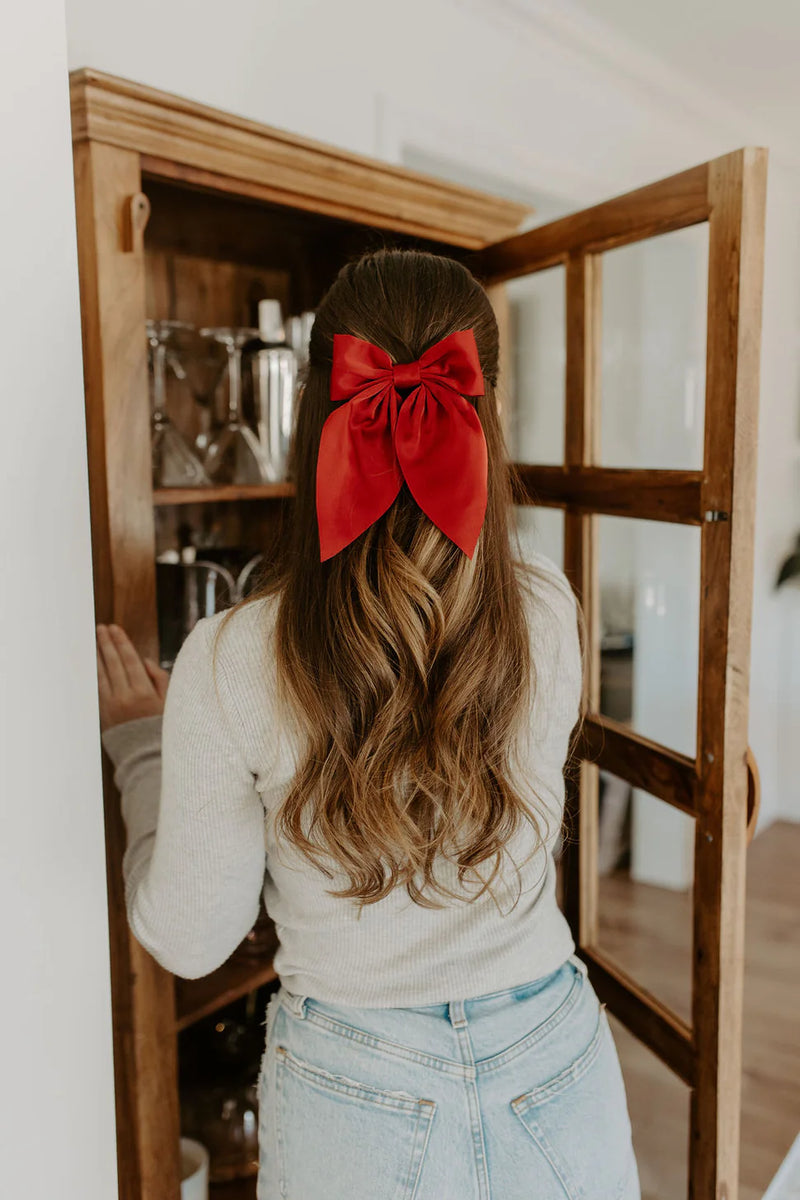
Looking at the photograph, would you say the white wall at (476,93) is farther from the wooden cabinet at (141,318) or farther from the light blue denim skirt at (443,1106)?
the light blue denim skirt at (443,1106)

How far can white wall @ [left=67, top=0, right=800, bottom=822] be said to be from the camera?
153cm

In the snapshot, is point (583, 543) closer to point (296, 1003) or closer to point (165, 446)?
point (165, 446)

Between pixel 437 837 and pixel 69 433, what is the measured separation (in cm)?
49

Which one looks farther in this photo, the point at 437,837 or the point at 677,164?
the point at 677,164

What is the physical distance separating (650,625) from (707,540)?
0.45 meters

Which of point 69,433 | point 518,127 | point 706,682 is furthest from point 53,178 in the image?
A: point 518,127

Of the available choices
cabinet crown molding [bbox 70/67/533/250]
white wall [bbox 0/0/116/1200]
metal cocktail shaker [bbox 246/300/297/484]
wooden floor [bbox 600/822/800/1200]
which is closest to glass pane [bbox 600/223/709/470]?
cabinet crown molding [bbox 70/67/533/250]

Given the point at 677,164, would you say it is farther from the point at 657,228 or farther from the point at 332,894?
the point at 332,894

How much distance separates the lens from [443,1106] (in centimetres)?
88

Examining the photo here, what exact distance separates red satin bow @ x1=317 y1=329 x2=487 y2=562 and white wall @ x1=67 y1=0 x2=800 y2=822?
2.96ft

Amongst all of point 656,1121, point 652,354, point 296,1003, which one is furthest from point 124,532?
point 656,1121

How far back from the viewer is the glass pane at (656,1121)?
176 centimetres

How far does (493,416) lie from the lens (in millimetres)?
912

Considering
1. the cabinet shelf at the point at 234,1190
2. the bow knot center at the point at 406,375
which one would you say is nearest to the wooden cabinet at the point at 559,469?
the bow knot center at the point at 406,375
